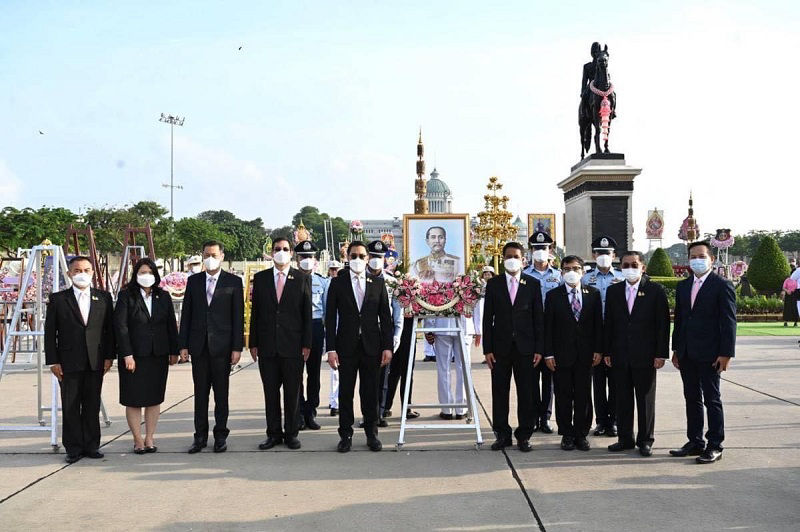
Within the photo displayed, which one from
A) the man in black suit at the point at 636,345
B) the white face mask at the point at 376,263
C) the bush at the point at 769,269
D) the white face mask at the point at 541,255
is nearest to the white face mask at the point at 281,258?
the white face mask at the point at 376,263

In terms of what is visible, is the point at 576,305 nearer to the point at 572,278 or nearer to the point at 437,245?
the point at 572,278

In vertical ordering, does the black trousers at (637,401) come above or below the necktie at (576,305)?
below

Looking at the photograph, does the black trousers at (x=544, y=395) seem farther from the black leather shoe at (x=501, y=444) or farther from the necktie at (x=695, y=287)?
the necktie at (x=695, y=287)

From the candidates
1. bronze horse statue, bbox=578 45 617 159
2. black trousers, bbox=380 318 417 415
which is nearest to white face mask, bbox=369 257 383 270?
black trousers, bbox=380 318 417 415

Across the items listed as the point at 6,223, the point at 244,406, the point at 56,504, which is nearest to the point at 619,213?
the point at 244,406

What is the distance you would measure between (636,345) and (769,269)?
25644 millimetres

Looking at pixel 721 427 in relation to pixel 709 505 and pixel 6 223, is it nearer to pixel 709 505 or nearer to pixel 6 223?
pixel 709 505

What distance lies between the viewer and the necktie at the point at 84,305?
7.55 metres

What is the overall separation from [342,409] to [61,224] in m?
42.5

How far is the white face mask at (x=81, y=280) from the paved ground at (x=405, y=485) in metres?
1.64

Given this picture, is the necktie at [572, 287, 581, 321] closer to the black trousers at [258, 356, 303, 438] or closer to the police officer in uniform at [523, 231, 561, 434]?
the police officer in uniform at [523, 231, 561, 434]

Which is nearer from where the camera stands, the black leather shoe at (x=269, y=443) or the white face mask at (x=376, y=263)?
the black leather shoe at (x=269, y=443)

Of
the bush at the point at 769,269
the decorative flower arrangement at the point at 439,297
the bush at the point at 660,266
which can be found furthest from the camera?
the bush at the point at 660,266

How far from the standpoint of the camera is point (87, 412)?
296 inches
